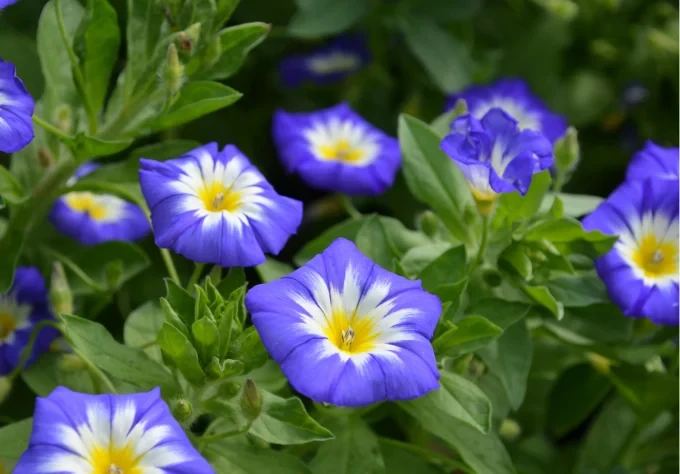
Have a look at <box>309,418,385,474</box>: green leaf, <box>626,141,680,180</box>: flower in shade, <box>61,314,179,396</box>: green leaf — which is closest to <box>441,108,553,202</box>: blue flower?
<box>626,141,680,180</box>: flower in shade

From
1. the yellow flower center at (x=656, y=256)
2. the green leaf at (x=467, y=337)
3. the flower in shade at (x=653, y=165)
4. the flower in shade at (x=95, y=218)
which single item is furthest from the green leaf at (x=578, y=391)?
the flower in shade at (x=95, y=218)

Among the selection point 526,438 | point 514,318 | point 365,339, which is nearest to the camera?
point 365,339

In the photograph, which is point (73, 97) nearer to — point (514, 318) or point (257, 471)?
point (257, 471)

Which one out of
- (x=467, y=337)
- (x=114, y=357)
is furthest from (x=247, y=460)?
(x=467, y=337)

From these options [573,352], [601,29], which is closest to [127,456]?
[573,352]

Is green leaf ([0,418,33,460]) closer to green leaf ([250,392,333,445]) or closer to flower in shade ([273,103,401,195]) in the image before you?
green leaf ([250,392,333,445])

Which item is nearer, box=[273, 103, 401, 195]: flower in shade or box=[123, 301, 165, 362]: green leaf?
box=[123, 301, 165, 362]: green leaf
